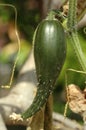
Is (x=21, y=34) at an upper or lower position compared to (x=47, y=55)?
lower

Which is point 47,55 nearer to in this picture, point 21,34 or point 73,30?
point 73,30

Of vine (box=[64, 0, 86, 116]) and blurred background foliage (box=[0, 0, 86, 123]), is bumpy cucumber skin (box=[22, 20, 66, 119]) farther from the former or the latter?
blurred background foliage (box=[0, 0, 86, 123])

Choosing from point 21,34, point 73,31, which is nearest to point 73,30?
point 73,31

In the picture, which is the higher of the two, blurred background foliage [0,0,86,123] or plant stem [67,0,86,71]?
plant stem [67,0,86,71]

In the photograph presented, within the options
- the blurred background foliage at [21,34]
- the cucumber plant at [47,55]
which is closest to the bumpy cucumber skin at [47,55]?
the cucumber plant at [47,55]

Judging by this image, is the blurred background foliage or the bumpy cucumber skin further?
the blurred background foliage

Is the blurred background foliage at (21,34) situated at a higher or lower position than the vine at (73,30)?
lower

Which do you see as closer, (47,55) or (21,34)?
(47,55)

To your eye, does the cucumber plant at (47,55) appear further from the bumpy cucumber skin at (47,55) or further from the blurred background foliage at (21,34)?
the blurred background foliage at (21,34)

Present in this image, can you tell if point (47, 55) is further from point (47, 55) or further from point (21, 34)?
point (21, 34)

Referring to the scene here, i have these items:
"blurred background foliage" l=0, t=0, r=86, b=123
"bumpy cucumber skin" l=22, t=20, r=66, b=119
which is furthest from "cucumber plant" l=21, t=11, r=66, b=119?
"blurred background foliage" l=0, t=0, r=86, b=123
